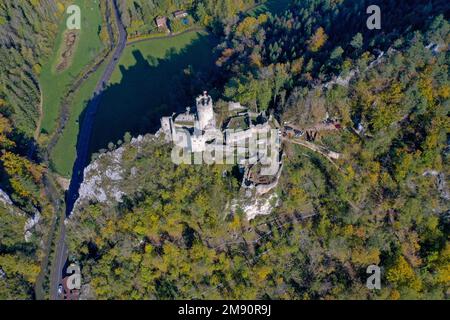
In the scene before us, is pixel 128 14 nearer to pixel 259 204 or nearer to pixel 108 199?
pixel 108 199

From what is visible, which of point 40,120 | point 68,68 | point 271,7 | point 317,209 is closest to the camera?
point 317,209

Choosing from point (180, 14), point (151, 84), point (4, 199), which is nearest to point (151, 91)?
point (151, 84)

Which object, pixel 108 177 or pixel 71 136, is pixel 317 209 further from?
pixel 71 136

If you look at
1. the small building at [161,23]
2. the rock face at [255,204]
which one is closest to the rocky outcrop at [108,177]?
the rock face at [255,204]

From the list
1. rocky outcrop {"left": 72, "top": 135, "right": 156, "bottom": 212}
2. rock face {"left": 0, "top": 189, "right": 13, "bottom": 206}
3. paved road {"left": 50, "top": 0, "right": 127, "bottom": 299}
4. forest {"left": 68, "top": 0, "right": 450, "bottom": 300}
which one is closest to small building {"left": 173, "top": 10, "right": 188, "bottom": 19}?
paved road {"left": 50, "top": 0, "right": 127, "bottom": 299}

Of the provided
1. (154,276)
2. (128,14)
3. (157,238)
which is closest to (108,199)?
(157,238)

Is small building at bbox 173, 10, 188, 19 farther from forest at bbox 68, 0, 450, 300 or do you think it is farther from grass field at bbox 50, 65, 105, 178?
forest at bbox 68, 0, 450, 300
